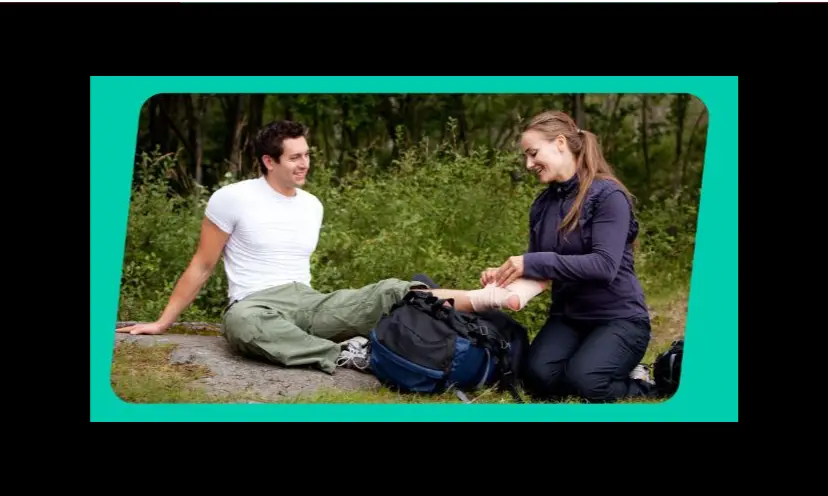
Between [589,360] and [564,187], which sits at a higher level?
[564,187]

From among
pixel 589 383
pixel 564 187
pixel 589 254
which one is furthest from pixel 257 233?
pixel 589 383

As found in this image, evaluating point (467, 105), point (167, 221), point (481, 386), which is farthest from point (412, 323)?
point (467, 105)

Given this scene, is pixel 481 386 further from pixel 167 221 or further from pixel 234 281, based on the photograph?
pixel 167 221

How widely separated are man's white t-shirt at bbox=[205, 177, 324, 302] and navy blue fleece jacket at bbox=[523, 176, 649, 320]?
1124 mm

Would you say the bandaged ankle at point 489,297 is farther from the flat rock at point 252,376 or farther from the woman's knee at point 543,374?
the flat rock at point 252,376

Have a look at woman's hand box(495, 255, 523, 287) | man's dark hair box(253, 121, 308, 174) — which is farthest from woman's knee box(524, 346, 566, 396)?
man's dark hair box(253, 121, 308, 174)

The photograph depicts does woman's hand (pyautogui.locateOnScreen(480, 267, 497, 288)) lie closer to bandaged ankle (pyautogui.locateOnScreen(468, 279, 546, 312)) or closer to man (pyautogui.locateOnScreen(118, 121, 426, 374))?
bandaged ankle (pyautogui.locateOnScreen(468, 279, 546, 312))

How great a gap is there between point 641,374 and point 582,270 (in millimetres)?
609

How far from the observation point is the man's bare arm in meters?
5.47

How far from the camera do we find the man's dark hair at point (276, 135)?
17.7 ft

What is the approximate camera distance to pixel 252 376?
5137 millimetres

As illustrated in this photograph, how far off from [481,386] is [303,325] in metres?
0.91

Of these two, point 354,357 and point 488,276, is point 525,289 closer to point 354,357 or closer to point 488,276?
point 488,276

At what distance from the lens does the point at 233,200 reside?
17.7 ft
